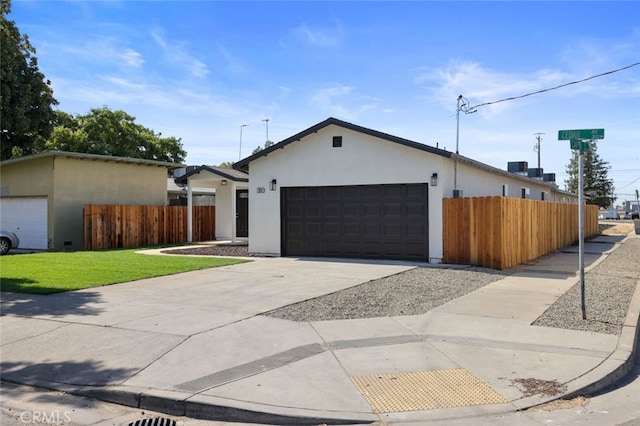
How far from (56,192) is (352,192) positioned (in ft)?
42.7

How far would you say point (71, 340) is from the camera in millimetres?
6629

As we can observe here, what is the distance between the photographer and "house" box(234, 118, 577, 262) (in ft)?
50.3

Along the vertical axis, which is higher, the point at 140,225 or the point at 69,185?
the point at 69,185

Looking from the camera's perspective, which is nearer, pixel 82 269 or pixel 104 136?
pixel 82 269

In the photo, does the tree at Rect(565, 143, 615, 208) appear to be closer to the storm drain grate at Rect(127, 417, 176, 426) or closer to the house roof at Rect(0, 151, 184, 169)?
the house roof at Rect(0, 151, 184, 169)

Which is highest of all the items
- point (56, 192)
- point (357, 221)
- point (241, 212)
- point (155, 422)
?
point (56, 192)

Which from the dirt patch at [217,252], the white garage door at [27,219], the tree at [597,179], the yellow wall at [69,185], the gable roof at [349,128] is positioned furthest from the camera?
the tree at [597,179]

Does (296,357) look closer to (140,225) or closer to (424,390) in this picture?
(424,390)

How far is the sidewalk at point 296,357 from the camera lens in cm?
463

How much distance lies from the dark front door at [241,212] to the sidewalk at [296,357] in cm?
1574

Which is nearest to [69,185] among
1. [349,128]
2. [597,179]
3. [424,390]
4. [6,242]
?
[6,242]

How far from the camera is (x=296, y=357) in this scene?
587 centimetres

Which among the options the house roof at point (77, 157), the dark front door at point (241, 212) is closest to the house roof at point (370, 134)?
the dark front door at point (241, 212)

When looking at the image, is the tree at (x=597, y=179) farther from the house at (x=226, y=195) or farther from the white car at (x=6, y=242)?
the white car at (x=6, y=242)
